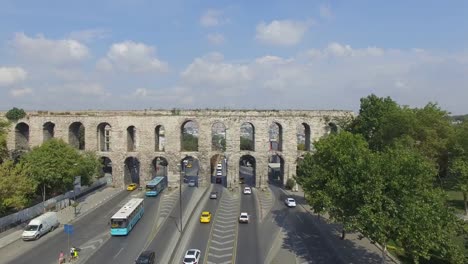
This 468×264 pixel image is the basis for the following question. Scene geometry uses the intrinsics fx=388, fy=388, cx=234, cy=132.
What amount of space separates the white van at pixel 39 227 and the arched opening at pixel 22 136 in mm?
39330

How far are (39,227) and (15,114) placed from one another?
42.6 meters

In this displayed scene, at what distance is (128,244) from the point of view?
39906mm

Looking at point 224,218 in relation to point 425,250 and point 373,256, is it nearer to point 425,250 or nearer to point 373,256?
point 373,256

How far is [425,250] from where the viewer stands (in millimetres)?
26656

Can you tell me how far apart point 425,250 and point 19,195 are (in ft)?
132

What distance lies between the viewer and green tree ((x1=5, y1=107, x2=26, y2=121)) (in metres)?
76.0

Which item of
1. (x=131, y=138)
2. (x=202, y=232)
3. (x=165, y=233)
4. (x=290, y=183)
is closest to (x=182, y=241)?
(x=165, y=233)

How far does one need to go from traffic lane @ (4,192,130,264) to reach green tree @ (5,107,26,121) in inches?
1314

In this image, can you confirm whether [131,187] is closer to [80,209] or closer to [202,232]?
[80,209]

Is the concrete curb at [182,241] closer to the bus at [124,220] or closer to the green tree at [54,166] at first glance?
the bus at [124,220]

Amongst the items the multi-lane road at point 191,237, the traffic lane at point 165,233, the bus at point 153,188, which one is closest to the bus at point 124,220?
the multi-lane road at point 191,237

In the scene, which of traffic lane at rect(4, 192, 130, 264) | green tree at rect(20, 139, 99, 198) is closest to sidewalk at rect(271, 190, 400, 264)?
traffic lane at rect(4, 192, 130, 264)

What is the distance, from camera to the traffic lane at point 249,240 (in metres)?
36.2

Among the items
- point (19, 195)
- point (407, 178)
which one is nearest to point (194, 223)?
point (19, 195)
